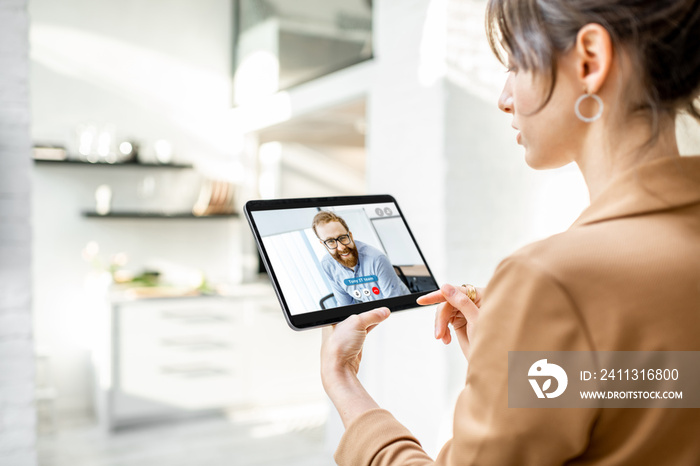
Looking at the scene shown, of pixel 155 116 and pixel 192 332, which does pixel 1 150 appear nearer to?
pixel 192 332

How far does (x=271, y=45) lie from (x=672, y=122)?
Answer: 3.59 metres

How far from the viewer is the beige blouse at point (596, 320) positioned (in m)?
0.49

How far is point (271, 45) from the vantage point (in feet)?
12.8

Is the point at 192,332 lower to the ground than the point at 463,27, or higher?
lower

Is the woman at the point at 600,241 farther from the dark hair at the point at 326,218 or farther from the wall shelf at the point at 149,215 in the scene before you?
the wall shelf at the point at 149,215

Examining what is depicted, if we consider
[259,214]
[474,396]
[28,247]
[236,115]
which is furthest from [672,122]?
[236,115]

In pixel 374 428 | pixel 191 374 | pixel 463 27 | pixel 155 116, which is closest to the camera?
pixel 374 428

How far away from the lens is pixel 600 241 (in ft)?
1.66

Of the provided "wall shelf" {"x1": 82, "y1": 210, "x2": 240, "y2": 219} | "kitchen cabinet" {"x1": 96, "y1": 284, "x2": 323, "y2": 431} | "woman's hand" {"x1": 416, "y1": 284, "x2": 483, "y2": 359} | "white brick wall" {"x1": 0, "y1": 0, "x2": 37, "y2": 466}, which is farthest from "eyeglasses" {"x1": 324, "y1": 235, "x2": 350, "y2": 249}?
"wall shelf" {"x1": 82, "y1": 210, "x2": 240, "y2": 219}

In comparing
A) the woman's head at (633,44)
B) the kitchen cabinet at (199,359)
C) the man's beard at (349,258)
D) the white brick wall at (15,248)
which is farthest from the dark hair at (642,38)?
the kitchen cabinet at (199,359)

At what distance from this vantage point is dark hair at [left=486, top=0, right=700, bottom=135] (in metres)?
0.53

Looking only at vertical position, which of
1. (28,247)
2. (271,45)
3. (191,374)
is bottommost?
(191,374)
